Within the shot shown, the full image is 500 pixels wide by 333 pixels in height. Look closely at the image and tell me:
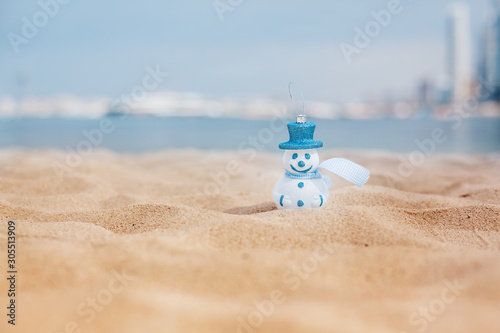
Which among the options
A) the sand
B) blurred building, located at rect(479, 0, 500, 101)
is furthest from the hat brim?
blurred building, located at rect(479, 0, 500, 101)

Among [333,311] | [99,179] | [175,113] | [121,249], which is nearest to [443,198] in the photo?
[333,311]

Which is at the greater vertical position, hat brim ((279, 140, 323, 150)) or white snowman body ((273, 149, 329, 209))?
hat brim ((279, 140, 323, 150))

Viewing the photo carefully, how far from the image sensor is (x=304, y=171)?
8.80 ft

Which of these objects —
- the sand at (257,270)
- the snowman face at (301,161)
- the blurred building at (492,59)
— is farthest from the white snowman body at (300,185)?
the blurred building at (492,59)

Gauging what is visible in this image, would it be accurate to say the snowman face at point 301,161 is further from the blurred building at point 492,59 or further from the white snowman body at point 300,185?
the blurred building at point 492,59

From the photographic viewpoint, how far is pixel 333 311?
1.72 m

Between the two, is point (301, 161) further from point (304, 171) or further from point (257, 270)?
point (257, 270)

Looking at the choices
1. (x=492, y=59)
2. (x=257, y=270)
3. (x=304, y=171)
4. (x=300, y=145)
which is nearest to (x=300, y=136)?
(x=300, y=145)

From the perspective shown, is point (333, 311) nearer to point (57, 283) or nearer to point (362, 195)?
point (57, 283)

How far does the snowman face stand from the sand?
11.5 inches

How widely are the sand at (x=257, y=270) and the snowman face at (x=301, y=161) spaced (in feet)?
0.96

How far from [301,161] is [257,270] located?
0.88 m

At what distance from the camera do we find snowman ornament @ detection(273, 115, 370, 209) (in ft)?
8.68

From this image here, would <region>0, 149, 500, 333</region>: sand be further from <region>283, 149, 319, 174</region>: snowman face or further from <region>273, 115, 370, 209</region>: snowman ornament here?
<region>283, 149, 319, 174</region>: snowman face
